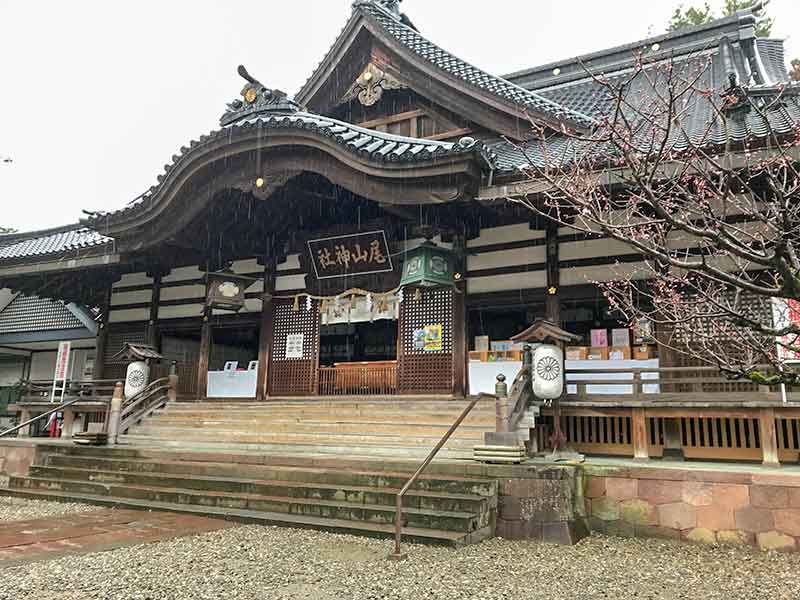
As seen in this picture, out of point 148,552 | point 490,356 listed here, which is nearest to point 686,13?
point 490,356

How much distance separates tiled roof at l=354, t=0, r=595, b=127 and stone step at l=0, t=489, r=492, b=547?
7888 mm

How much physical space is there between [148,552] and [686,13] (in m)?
31.2

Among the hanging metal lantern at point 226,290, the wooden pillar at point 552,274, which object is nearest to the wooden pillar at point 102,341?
the hanging metal lantern at point 226,290

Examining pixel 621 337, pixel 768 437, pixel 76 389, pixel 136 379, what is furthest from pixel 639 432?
pixel 76 389

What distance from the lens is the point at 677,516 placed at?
7035 mm

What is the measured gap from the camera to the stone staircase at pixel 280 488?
6.81 m

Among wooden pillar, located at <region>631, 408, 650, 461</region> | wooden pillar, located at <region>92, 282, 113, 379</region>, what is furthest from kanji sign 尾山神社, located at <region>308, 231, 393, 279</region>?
wooden pillar, located at <region>92, 282, 113, 379</region>

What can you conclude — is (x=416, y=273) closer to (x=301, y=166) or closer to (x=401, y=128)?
(x=301, y=166)

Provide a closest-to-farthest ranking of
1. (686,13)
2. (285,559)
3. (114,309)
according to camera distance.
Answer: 1. (285,559)
2. (114,309)
3. (686,13)

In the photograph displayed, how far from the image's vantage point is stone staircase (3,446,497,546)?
681 cm

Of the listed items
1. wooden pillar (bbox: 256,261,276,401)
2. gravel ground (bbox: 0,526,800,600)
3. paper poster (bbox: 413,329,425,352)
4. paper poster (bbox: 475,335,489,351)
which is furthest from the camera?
wooden pillar (bbox: 256,261,276,401)

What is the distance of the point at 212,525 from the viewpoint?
7.29 m

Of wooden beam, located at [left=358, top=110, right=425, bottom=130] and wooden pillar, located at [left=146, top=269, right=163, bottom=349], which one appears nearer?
wooden beam, located at [left=358, top=110, right=425, bottom=130]

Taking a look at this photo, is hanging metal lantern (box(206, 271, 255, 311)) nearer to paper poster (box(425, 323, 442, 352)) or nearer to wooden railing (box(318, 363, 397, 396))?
wooden railing (box(318, 363, 397, 396))
